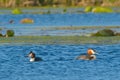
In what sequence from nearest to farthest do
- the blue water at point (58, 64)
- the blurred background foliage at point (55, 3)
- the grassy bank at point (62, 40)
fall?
1. the blue water at point (58, 64)
2. the grassy bank at point (62, 40)
3. the blurred background foliage at point (55, 3)

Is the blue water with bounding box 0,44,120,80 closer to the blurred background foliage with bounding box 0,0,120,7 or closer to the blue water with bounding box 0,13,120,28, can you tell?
the blue water with bounding box 0,13,120,28

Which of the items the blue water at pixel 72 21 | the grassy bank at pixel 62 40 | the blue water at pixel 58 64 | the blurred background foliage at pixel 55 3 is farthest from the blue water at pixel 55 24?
the blurred background foliage at pixel 55 3

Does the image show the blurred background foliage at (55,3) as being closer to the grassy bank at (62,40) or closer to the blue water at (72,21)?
the blue water at (72,21)

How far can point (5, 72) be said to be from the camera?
66.3 ft

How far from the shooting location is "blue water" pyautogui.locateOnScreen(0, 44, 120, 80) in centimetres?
1920

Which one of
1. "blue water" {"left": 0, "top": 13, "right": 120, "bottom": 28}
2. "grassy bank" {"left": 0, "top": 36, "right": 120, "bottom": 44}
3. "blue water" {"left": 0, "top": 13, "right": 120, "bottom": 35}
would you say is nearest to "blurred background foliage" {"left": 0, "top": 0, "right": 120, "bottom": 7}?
"blue water" {"left": 0, "top": 13, "right": 120, "bottom": 28}

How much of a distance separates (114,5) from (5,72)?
5853 cm

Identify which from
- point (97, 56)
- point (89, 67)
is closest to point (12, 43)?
point (97, 56)

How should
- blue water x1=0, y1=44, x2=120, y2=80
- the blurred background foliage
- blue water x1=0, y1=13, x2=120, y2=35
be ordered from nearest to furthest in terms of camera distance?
blue water x1=0, y1=44, x2=120, y2=80, blue water x1=0, y1=13, x2=120, y2=35, the blurred background foliage

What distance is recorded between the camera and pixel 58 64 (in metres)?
21.9

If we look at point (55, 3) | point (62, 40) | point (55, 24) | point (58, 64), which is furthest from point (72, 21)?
point (58, 64)

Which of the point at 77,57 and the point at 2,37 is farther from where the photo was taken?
the point at 2,37

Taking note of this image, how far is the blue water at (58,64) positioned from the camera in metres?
19.2

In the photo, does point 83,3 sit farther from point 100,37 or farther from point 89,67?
point 89,67
